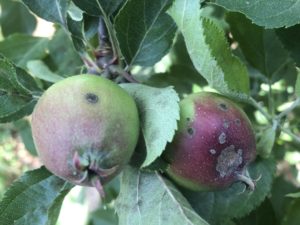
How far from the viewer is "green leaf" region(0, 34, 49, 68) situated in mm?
1768

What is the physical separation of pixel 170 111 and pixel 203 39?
0.14m

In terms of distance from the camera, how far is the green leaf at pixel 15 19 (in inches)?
78.0

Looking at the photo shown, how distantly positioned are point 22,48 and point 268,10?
0.96 metres

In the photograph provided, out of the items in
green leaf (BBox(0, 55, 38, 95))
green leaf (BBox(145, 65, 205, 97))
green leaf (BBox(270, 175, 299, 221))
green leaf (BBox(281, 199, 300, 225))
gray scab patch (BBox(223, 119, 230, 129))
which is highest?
green leaf (BBox(0, 55, 38, 95))

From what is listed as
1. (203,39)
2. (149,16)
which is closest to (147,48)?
(149,16)

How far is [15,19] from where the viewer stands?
2018 mm

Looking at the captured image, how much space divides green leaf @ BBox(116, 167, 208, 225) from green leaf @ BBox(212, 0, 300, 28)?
0.37 m

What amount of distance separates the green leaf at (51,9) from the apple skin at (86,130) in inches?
11.9

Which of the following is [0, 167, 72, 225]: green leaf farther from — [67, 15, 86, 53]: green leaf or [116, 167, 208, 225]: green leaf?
[67, 15, 86, 53]: green leaf

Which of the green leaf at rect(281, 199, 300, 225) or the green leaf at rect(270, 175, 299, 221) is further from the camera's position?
the green leaf at rect(270, 175, 299, 221)

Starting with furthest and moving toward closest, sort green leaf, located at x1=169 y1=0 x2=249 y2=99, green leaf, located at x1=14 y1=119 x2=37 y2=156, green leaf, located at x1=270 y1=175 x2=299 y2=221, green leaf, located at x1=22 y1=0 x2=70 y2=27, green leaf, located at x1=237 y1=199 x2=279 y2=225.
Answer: green leaf, located at x1=14 y1=119 x2=37 y2=156 → green leaf, located at x1=270 y1=175 x2=299 y2=221 → green leaf, located at x1=237 y1=199 x2=279 y2=225 → green leaf, located at x1=22 y1=0 x2=70 y2=27 → green leaf, located at x1=169 y1=0 x2=249 y2=99

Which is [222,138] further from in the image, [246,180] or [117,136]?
[117,136]

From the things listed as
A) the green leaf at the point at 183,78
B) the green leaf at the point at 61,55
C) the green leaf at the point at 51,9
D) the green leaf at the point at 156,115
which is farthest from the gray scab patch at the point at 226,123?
the green leaf at the point at 61,55

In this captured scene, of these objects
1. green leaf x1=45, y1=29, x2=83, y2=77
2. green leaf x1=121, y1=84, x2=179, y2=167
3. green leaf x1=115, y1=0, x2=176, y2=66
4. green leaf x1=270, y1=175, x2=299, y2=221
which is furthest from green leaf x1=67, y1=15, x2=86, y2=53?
green leaf x1=270, y1=175, x2=299, y2=221
